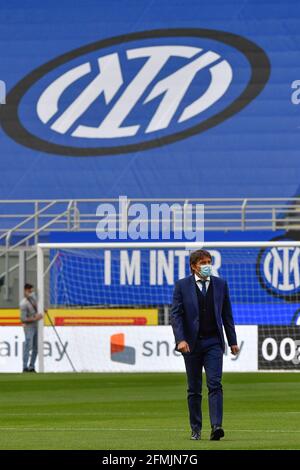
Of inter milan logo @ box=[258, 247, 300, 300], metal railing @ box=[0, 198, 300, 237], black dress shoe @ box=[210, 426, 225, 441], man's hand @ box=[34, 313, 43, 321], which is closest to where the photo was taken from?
black dress shoe @ box=[210, 426, 225, 441]

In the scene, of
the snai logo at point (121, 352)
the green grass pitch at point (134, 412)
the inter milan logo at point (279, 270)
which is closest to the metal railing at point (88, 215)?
the inter milan logo at point (279, 270)

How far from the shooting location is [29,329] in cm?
2830

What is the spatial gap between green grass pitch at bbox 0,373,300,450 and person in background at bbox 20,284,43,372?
4.26 ft

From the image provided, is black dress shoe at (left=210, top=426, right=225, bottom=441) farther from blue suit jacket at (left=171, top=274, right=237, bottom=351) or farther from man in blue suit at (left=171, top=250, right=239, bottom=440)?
blue suit jacket at (left=171, top=274, right=237, bottom=351)

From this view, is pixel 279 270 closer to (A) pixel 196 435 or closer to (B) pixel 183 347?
(A) pixel 196 435

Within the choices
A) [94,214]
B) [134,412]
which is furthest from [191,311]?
[94,214]

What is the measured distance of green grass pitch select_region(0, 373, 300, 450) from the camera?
1218 cm

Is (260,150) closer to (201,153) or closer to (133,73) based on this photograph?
(201,153)

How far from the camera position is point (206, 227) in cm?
3622

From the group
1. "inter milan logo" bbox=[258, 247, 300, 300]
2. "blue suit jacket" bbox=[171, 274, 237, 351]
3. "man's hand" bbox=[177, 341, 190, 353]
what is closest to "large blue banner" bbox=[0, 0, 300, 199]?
"inter milan logo" bbox=[258, 247, 300, 300]

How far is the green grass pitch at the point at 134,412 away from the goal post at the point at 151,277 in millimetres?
3640

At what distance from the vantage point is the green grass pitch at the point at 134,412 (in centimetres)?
1218

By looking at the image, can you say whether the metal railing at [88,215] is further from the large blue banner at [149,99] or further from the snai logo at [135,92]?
the snai logo at [135,92]
